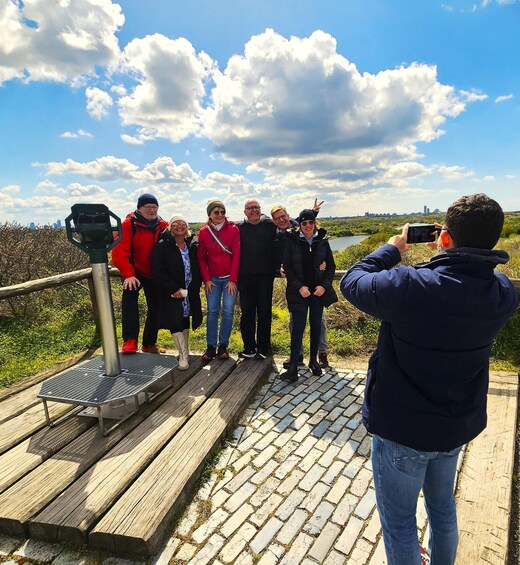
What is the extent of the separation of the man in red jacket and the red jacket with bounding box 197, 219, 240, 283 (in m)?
0.51

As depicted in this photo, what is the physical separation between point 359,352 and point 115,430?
→ 335 centimetres

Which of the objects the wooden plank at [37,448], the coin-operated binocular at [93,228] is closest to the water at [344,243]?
the coin-operated binocular at [93,228]

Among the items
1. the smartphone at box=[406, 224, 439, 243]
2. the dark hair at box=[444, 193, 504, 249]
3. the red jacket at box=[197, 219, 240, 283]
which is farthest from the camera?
the red jacket at box=[197, 219, 240, 283]

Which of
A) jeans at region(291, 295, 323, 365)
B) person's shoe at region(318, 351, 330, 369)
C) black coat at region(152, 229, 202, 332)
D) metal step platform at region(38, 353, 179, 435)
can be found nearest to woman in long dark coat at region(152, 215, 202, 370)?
black coat at region(152, 229, 202, 332)

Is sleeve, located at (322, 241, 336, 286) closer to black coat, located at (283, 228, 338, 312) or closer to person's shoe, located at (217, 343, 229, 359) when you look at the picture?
A: black coat, located at (283, 228, 338, 312)

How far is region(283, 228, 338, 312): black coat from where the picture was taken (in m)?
4.18

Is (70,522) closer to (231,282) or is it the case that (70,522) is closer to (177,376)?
(177,376)

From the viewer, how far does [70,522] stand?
2178 millimetres

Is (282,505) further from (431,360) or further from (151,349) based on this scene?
(151,349)

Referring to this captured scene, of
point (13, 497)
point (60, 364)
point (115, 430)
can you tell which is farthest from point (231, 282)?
point (13, 497)

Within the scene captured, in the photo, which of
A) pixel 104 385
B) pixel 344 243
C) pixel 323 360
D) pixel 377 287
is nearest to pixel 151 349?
pixel 104 385

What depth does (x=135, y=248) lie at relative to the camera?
168 inches

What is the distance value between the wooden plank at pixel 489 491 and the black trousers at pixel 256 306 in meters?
2.40

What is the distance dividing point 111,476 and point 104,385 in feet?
2.65
